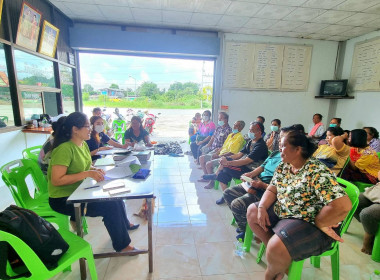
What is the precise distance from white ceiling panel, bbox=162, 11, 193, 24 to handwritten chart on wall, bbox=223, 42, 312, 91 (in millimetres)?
1205

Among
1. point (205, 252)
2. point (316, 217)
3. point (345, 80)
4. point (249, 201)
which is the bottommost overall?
point (205, 252)

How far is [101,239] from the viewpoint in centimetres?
193

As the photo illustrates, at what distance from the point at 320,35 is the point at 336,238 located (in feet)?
16.0

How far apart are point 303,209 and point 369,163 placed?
1547 millimetres

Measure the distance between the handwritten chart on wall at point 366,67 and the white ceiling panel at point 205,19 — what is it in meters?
3.28

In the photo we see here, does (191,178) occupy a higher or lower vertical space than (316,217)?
lower

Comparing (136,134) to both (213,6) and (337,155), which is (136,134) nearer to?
(213,6)

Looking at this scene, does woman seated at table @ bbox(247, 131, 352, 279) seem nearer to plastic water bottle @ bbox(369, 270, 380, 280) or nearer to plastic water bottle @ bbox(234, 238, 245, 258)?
plastic water bottle @ bbox(234, 238, 245, 258)

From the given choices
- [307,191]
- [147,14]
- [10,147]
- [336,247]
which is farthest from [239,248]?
[147,14]

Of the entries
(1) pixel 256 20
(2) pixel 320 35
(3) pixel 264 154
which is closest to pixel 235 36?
(1) pixel 256 20

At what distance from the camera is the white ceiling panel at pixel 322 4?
10.2ft

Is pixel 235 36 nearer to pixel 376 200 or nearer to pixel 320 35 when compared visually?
pixel 320 35

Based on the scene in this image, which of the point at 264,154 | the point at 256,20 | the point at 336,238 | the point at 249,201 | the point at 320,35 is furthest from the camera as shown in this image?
the point at 320,35

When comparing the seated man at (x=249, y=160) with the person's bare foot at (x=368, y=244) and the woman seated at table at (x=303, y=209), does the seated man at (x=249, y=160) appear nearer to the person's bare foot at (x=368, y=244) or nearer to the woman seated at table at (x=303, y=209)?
the woman seated at table at (x=303, y=209)
